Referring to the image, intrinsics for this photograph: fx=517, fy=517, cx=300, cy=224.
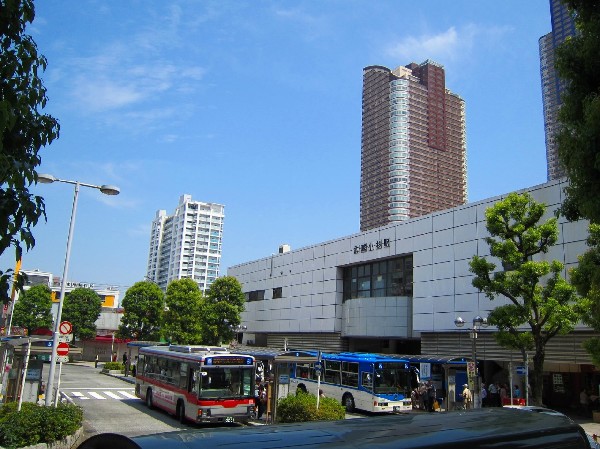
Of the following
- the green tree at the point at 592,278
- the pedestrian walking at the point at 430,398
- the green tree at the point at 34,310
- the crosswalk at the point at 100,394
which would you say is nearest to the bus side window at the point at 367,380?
the pedestrian walking at the point at 430,398

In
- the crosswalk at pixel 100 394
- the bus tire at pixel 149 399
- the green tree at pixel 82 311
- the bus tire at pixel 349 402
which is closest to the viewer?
the bus tire at pixel 149 399

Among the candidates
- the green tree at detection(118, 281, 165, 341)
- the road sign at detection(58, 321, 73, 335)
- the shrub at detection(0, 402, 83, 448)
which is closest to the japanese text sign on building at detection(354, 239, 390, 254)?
the road sign at detection(58, 321, 73, 335)

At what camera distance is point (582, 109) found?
990 cm

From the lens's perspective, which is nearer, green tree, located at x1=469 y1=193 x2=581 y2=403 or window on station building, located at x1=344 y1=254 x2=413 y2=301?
green tree, located at x1=469 y1=193 x2=581 y2=403

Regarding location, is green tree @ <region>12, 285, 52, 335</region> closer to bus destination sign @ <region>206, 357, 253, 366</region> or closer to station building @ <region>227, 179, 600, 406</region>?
station building @ <region>227, 179, 600, 406</region>

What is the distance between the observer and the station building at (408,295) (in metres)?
28.7

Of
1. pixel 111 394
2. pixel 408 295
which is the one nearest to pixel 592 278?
pixel 408 295

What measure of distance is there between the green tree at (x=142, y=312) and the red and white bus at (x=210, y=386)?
39519mm

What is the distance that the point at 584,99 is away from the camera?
955cm

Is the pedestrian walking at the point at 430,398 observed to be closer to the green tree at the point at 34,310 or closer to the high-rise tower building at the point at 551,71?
the green tree at the point at 34,310

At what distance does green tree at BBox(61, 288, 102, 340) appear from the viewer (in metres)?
71.2

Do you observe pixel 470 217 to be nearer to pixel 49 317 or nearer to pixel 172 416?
pixel 172 416

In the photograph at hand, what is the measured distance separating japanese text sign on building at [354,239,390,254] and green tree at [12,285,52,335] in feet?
163

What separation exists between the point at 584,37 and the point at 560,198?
1903 centimetres
